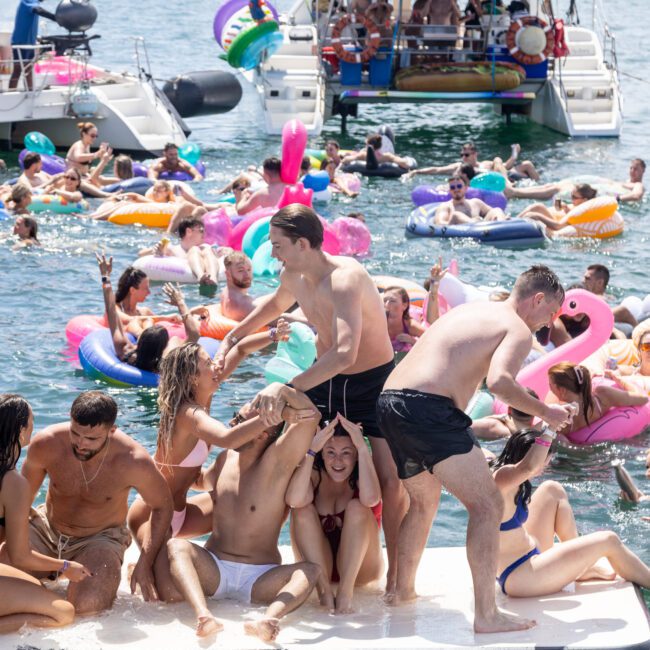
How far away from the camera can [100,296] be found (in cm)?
1282

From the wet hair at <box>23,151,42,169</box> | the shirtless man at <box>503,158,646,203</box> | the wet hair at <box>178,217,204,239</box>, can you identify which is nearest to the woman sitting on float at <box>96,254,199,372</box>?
the wet hair at <box>178,217,204,239</box>

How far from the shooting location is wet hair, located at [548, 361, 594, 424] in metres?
8.18

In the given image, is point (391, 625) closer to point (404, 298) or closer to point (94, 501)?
point (94, 501)

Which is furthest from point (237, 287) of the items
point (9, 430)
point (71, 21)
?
point (71, 21)

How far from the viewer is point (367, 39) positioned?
21797 millimetres

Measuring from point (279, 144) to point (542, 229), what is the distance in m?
8.10

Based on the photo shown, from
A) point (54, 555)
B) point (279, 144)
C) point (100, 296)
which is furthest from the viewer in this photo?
point (279, 144)

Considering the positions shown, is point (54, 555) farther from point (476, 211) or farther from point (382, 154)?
point (382, 154)

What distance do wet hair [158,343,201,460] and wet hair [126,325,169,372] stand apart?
3.87 m

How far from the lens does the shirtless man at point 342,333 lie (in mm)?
5484

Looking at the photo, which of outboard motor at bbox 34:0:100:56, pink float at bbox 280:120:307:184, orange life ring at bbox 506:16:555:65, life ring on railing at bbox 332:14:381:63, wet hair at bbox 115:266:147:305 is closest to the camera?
wet hair at bbox 115:266:147:305

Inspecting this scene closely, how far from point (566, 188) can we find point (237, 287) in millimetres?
8132

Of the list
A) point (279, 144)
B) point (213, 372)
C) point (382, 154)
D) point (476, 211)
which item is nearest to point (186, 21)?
point (279, 144)

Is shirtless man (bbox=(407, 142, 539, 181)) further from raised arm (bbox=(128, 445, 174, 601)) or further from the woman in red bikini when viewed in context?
raised arm (bbox=(128, 445, 174, 601))
